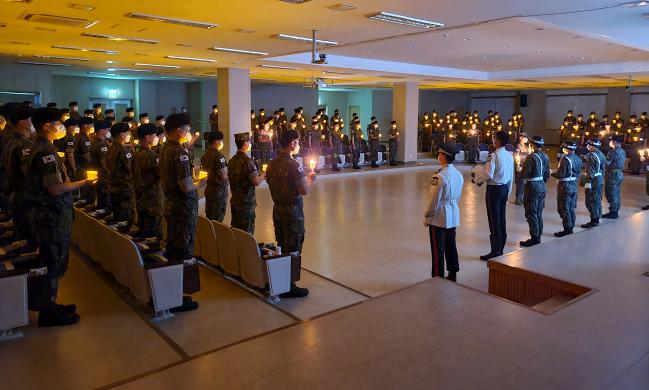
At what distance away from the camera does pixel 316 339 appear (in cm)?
291

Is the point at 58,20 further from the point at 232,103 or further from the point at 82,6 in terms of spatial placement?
the point at 232,103

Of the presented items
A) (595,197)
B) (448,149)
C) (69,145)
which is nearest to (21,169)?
(448,149)

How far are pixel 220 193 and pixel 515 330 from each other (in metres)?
3.76

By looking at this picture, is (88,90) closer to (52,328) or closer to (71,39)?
(71,39)

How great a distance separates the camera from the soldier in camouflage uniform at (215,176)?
5.56 metres

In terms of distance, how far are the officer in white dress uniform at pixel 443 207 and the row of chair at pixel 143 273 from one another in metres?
2.24

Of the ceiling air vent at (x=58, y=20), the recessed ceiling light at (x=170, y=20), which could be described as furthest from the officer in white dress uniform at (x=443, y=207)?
the ceiling air vent at (x=58, y=20)

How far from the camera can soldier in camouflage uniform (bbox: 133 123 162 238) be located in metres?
5.40

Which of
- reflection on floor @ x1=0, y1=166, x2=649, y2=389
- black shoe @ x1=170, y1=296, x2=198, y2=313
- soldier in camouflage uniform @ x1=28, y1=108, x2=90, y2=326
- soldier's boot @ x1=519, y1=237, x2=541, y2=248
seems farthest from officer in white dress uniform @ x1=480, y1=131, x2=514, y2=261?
soldier in camouflage uniform @ x1=28, y1=108, x2=90, y2=326

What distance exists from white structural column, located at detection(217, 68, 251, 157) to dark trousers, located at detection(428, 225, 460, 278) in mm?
9047

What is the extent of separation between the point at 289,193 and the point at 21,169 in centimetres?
215

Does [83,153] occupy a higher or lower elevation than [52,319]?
higher

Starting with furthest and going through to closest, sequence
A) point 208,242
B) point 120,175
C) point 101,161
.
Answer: point 101,161, point 120,175, point 208,242

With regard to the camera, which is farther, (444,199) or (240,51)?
(240,51)
